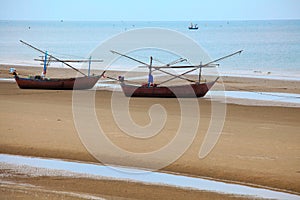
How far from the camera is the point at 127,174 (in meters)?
11.1

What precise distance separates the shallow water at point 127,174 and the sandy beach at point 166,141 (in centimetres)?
28

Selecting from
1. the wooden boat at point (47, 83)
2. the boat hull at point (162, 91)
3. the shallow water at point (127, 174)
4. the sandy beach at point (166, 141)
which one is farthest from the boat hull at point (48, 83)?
the shallow water at point (127, 174)

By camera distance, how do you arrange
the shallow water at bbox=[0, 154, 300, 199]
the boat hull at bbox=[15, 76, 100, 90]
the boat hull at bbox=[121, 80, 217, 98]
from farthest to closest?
1. the boat hull at bbox=[15, 76, 100, 90]
2. the boat hull at bbox=[121, 80, 217, 98]
3. the shallow water at bbox=[0, 154, 300, 199]

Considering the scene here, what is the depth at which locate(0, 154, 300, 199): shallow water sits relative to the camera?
1013cm

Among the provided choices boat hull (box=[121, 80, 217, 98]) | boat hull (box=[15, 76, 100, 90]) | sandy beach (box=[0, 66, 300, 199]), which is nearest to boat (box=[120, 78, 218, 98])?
boat hull (box=[121, 80, 217, 98])

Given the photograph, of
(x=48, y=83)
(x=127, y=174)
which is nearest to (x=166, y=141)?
(x=127, y=174)

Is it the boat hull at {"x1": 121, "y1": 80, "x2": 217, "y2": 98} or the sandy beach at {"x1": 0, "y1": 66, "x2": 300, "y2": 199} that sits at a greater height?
the boat hull at {"x1": 121, "y1": 80, "x2": 217, "y2": 98}

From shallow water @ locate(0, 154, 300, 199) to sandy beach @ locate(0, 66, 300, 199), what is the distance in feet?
0.92

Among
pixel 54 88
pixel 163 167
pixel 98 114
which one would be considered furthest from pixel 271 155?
pixel 54 88

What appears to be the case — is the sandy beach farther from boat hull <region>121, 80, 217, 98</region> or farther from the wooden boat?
the wooden boat

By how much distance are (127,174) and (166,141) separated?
286 centimetres

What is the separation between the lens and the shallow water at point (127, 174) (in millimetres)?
10133

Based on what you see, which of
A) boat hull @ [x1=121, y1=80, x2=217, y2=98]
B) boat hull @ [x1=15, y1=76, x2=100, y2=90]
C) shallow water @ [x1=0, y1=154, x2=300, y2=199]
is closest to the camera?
shallow water @ [x1=0, y1=154, x2=300, y2=199]

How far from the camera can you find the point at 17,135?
46.1ft
